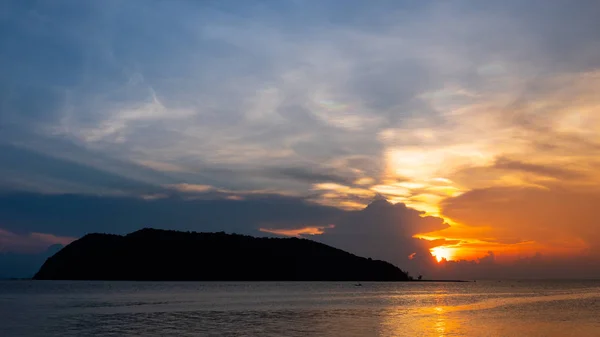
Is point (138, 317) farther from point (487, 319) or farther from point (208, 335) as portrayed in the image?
point (487, 319)

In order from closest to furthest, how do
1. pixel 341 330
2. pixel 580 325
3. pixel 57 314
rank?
pixel 341 330
pixel 580 325
pixel 57 314

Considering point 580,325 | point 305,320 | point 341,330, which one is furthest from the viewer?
point 305,320

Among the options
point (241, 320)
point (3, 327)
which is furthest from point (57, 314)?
point (241, 320)

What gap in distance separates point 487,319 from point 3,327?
61451mm

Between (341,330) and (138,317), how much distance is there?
31381 mm

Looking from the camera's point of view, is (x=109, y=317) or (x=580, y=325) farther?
(x=109, y=317)

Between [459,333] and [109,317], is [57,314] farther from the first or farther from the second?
[459,333]

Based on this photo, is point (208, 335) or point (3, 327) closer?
point (208, 335)

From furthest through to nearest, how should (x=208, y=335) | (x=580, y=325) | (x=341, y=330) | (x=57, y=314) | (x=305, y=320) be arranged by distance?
(x=57, y=314), (x=305, y=320), (x=580, y=325), (x=341, y=330), (x=208, y=335)

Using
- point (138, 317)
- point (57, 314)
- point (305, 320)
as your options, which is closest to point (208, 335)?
point (305, 320)

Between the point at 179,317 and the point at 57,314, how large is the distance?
21192mm

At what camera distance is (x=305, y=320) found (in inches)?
2921

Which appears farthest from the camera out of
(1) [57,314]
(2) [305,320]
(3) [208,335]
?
(1) [57,314]

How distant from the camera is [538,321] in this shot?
2972 inches
